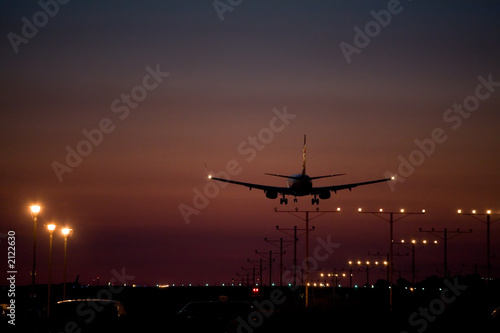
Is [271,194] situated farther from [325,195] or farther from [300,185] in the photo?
[325,195]

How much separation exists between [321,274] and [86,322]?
105554 mm

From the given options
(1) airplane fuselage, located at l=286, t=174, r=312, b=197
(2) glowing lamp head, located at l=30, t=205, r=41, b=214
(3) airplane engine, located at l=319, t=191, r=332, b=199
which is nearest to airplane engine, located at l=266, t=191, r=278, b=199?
(1) airplane fuselage, located at l=286, t=174, r=312, b=197

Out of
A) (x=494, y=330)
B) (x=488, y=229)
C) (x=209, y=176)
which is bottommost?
(x=494, y=330)

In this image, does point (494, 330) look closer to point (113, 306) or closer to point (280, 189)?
point (113, 306)

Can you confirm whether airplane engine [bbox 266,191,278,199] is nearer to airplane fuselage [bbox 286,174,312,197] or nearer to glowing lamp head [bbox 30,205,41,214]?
airplane fuselage [bbox 286,174,312,197]

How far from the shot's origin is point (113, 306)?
3494 cm

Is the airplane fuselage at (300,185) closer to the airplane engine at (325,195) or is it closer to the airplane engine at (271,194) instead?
the airplane engine at (325,195)

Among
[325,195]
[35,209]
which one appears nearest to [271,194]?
[325,195]

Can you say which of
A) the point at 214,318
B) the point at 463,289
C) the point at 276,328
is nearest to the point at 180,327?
the point at 214,318

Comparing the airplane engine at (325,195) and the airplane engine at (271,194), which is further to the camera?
the airplane engine at (325,195)

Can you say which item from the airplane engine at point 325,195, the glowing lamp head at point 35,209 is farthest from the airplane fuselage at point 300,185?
the glowing lamp head at point 35,209

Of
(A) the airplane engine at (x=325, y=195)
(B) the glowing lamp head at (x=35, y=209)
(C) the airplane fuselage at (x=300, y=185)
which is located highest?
(C) the airplane fuselage at (x=300, y=185)

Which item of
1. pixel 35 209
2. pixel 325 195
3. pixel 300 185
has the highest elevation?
pixel 300 185

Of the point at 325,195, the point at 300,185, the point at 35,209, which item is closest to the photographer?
the point at 35,209
